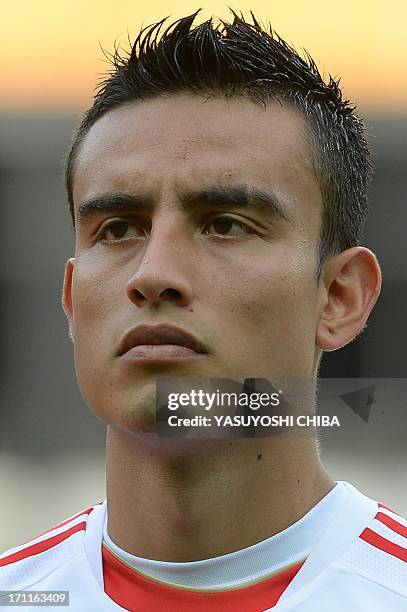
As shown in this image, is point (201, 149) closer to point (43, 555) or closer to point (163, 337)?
point (163, 337)

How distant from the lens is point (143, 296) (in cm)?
172

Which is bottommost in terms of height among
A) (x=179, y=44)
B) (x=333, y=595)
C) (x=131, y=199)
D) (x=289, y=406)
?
(x=333, y=595)

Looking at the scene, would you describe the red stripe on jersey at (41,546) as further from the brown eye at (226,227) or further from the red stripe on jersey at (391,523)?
the brown eye at (226,227)

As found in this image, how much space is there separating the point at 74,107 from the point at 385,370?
137cm

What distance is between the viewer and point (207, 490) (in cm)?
180

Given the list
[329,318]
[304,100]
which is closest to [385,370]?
[329,318]

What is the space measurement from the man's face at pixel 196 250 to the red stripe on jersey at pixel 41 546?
0.45 m

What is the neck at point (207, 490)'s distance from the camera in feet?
5.88

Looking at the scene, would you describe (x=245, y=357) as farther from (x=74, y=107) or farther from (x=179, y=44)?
(x=74, y=107)

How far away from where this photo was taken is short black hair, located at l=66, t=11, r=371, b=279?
6.35 feet

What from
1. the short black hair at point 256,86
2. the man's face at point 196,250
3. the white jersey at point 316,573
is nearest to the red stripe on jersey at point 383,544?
the white jersey at point 316,573

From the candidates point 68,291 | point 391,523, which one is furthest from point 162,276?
point 391,523

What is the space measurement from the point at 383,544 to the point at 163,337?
2.19 feet

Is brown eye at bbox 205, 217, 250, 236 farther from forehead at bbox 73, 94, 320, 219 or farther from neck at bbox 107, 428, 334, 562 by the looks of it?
neck at bbox 107, 428, 334, 562
